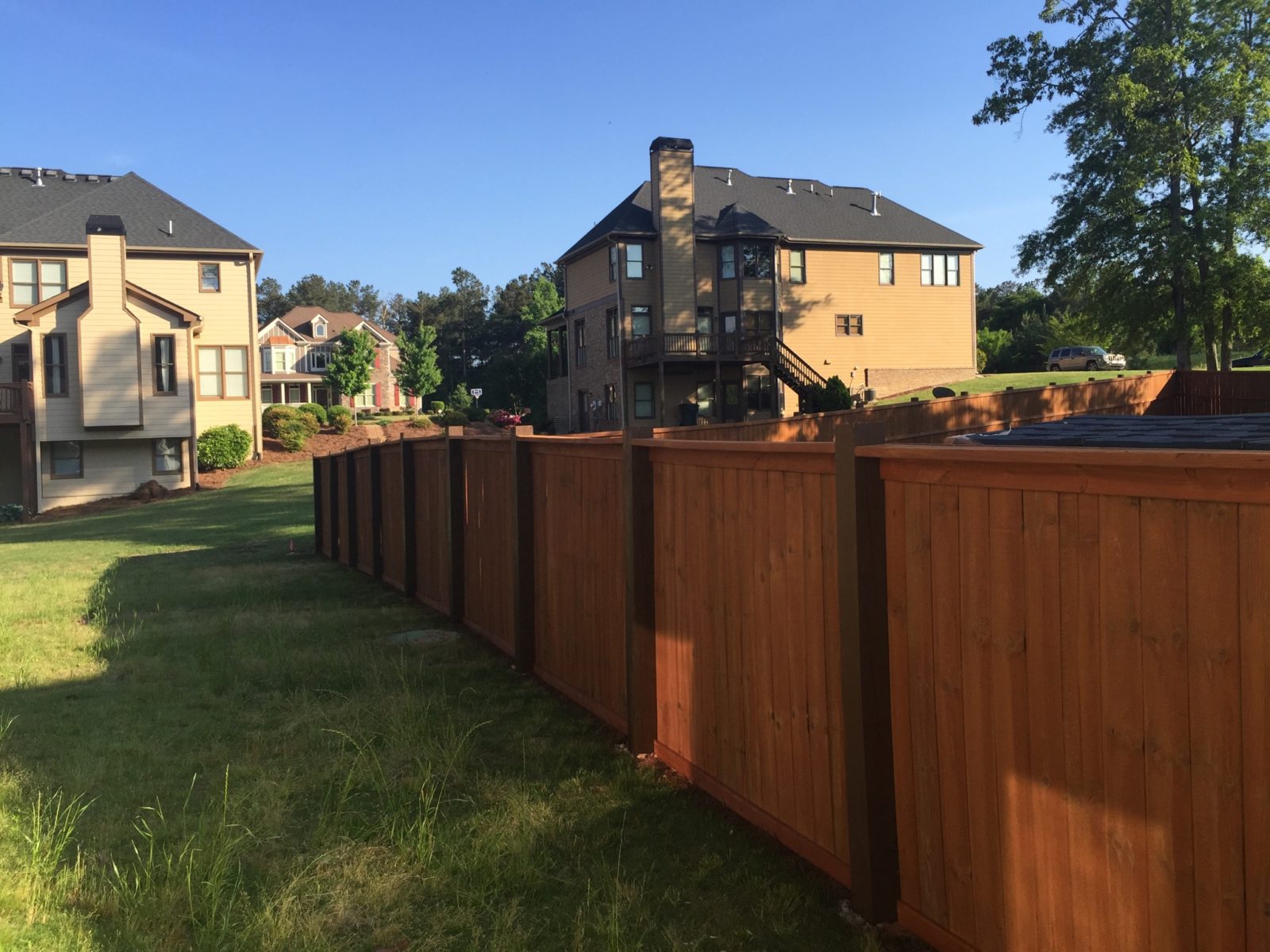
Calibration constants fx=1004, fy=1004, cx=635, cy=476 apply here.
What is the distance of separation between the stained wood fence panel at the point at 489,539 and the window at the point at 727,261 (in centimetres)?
3212

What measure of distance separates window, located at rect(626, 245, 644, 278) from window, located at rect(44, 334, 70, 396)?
1945 centimetres

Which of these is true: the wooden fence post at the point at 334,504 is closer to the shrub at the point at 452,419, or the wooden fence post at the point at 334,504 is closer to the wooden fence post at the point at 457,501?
the wooden fence post at the point at 457,501

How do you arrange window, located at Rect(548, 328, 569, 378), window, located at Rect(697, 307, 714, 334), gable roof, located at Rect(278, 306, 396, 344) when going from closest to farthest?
1. window, located at Rect(697, 307, 714, 334)
2. window, located at Rect(548, 328, 569, 378)
3. gable roof, located at Rect(278, 306, 396, 344)

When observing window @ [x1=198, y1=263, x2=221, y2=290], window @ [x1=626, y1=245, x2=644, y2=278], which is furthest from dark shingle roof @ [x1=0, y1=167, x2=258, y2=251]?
window @ [x1=626, y1=245, x2=644, y2=278]

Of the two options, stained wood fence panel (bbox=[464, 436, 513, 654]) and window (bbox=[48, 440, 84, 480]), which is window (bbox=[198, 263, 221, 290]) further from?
stained wood fence panel (bbox=[464, 436, 513, 654])

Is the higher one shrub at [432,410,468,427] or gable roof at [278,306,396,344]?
gable roof at [278,306,396,344]

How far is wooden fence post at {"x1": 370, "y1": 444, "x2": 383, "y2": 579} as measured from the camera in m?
11.7

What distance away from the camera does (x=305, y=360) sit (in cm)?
7512

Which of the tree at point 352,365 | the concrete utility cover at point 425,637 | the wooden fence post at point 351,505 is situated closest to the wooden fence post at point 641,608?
the concrete utility cover at point 425,637

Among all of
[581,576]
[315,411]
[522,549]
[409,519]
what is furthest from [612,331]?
[581,576]

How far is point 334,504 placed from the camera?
48.0ft

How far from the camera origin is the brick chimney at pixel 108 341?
30812 millimetres

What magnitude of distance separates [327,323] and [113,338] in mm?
50644

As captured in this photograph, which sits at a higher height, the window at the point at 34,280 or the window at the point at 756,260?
the window at the point at 756,260
